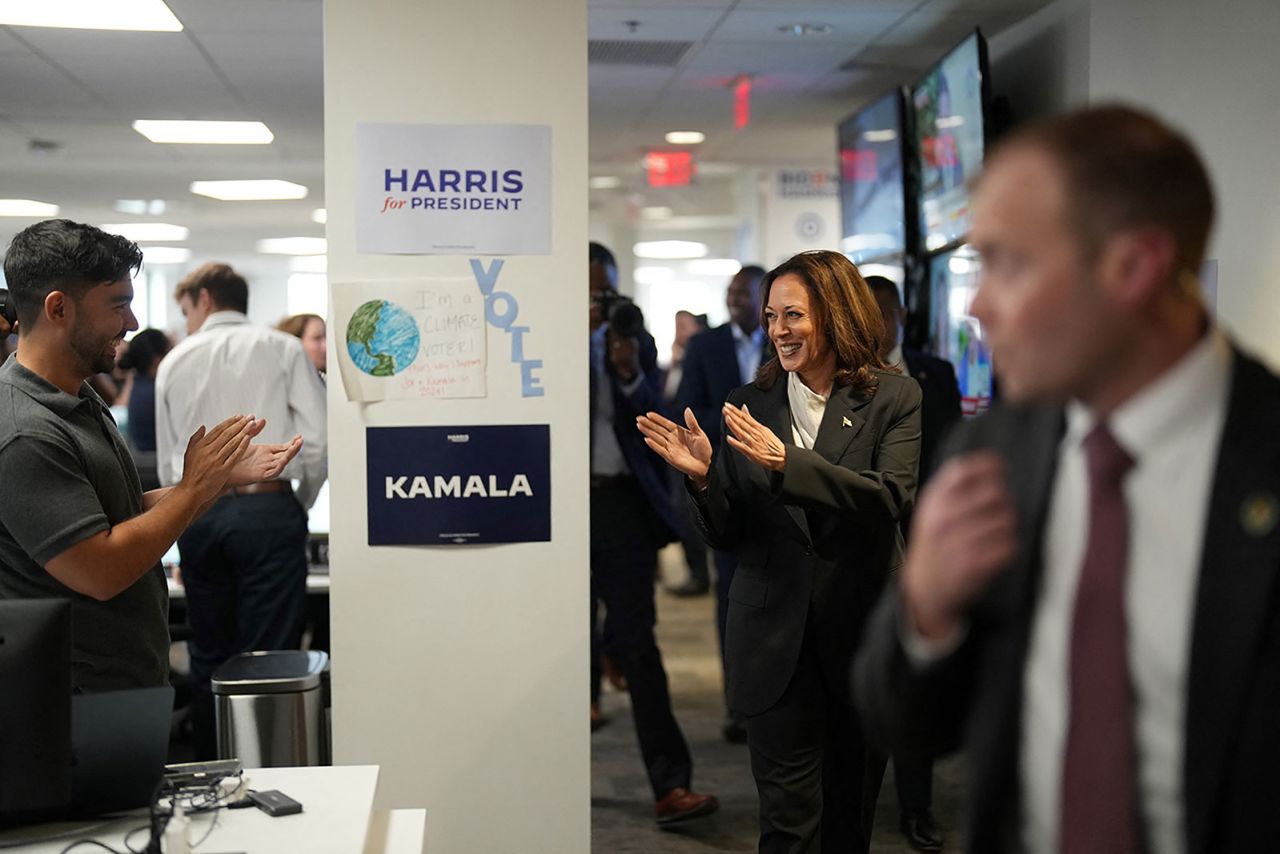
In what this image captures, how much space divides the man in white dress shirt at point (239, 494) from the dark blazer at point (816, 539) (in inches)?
83.1

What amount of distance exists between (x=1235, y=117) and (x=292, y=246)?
1373cm

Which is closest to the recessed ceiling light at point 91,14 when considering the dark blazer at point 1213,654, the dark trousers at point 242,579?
the dark trousers at point 242,579

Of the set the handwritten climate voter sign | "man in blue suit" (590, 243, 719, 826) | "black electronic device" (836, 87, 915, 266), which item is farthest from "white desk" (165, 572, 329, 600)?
"black electronic device" (836, 87, 915, 266)

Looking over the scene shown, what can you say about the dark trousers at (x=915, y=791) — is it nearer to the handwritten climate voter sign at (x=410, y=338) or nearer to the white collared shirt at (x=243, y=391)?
the handwritten climate voter sign at (x=410, y=338)

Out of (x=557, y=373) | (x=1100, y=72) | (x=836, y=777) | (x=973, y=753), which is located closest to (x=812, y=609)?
(x=836, y=777)

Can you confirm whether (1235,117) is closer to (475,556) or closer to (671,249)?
(475,556)

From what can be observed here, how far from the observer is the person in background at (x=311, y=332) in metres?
5.87

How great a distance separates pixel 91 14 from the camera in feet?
17.5

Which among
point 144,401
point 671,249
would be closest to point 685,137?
point 144,401

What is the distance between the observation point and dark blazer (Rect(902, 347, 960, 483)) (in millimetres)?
4418

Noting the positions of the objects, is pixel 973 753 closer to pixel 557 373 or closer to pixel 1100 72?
pixel 557 373

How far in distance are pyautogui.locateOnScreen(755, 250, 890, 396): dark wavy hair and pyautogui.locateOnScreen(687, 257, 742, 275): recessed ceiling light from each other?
52.7ft

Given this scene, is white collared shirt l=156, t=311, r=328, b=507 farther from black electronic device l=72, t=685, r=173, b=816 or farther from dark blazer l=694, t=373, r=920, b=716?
black electronic device l=72, t=685, r=173, b=816

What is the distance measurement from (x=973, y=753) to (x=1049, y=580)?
200 millimetres
